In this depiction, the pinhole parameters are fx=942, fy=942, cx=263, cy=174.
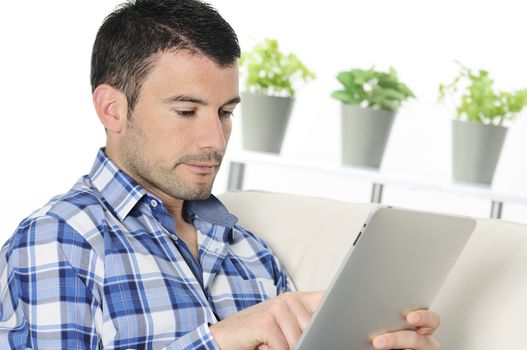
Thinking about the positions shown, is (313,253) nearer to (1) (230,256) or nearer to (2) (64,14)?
(1) (230,256)

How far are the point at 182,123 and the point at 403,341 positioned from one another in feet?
1.78

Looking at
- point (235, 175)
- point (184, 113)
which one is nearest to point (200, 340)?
point (184, 113)

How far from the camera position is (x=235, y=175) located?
3.11 metres

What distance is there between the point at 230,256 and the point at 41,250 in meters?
0.44

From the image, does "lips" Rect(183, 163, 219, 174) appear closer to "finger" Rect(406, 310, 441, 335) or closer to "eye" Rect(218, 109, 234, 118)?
"eye" Rect(218, 109, 234, 118)

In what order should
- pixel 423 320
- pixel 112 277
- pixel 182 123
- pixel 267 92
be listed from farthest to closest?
1. pixel 267 92
2. pixel 182 123
3. pixel 112 277
4. pixel 423 320

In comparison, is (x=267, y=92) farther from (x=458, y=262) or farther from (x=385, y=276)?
(x=385, y=276)

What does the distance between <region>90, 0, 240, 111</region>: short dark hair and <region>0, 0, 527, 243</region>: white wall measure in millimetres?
2105

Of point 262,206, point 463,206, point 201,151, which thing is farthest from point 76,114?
point 201,151

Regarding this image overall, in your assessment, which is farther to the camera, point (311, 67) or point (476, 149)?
point (311, 67)

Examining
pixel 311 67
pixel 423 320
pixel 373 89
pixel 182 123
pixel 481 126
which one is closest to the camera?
pixel 423 320

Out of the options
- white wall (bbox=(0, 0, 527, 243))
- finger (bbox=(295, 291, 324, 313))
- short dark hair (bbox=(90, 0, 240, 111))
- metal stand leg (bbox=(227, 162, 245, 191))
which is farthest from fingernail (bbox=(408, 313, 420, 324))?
white wall (bbox=(0, 0, 527, 243))

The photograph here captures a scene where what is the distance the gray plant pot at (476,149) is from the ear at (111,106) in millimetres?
1550

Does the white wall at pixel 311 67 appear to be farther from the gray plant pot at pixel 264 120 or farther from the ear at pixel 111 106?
the ear at pixel 111 106
